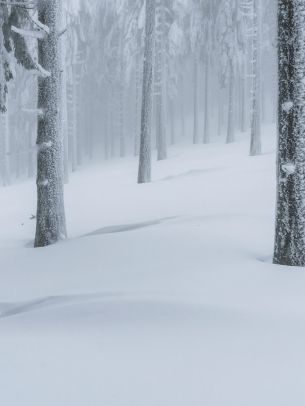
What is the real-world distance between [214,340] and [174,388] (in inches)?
28.4

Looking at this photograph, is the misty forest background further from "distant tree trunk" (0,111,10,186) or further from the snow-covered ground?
the snow-covered ground

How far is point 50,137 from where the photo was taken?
336 inches

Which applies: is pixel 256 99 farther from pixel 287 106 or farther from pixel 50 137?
pixel 287 106

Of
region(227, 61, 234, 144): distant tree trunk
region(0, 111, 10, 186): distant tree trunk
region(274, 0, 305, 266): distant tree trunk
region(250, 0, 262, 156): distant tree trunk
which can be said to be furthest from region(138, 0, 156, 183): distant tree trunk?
region(0, 111, 10, 186): distant tree trunk

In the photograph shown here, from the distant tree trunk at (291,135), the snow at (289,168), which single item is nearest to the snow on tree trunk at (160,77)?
the distant tree trunk at (291,135)

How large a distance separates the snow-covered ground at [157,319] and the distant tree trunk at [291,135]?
0.36 m

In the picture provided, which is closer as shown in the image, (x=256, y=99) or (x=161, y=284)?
(x=161, y=284)

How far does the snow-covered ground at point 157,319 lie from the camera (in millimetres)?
3320

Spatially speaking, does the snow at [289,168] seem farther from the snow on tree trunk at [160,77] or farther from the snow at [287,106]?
the snow on tree trunk at [160,77]

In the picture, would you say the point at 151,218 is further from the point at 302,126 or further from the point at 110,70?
the point at 110,70

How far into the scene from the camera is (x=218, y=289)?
16.2ft

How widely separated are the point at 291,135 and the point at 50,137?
15.0 ft

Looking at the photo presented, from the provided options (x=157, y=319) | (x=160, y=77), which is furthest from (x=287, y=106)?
(x=160, y=77)

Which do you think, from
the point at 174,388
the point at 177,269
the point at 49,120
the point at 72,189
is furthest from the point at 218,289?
the point at 72,189
